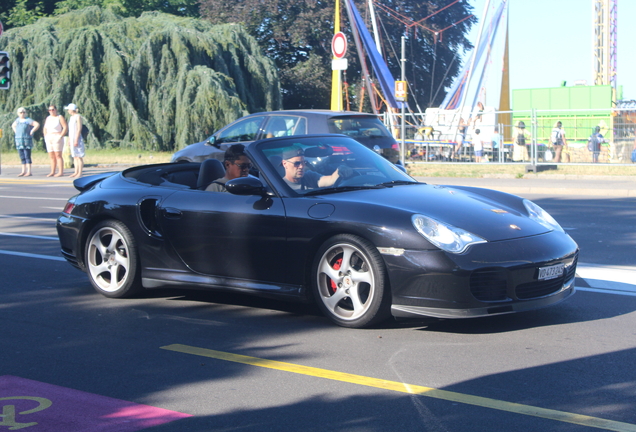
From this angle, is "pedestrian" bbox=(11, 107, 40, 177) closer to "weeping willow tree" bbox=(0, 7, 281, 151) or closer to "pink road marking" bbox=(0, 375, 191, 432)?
"weeping willow tree" bbox=(0, 7, 281, 151)

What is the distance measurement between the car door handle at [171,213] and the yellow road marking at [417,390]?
134cm

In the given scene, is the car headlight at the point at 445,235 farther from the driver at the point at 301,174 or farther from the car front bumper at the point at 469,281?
the driver at the point at 301,174

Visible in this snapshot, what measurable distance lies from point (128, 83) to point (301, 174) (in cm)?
2600

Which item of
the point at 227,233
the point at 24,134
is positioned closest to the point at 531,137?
the point at 24,134

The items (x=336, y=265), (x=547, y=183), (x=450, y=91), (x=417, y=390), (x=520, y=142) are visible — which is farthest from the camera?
(x=450, y=91)

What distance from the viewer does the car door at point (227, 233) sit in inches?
219

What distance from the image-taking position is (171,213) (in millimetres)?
6070

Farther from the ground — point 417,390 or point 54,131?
point 54,131

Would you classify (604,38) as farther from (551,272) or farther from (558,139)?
(551,272)

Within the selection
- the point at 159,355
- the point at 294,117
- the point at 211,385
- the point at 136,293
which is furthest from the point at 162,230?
the point at 294,117

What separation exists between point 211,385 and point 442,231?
70.8 inches

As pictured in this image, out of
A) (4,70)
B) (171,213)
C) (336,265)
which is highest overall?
(4,70)

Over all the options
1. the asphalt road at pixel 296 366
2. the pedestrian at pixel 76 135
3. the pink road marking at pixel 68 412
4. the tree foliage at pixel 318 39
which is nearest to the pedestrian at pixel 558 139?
the pedestrian at pixel 76 135

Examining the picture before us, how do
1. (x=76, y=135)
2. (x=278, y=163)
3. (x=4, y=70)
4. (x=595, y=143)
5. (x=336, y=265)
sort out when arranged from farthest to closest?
(x=4, y=70), (x=595, y=143), (x=76, y=135), (x=278, y=163), (x=336, y=265)
